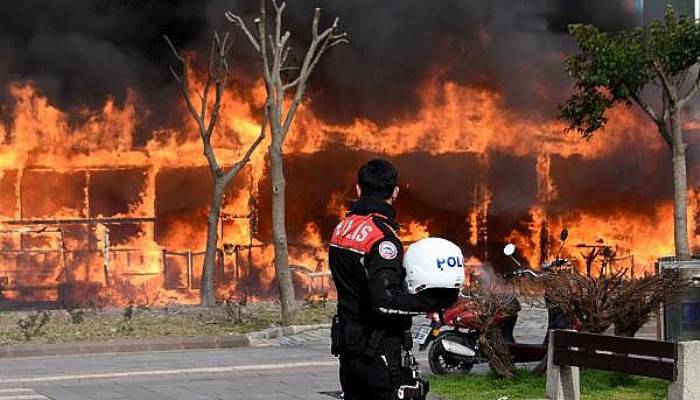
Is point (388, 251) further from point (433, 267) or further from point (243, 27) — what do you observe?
point (243, 27)

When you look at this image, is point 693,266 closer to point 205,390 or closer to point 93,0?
point 205,390

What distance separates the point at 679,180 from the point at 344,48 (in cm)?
795

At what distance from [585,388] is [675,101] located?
29.5 ft

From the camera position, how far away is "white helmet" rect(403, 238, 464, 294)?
21.1ft

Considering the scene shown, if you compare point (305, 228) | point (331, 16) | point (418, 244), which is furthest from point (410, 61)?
point (418, 244)

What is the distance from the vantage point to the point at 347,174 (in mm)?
25453

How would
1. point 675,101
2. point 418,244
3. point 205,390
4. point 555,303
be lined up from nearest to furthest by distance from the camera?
point 418,244, point 555,303, point 205,390, point 675,101

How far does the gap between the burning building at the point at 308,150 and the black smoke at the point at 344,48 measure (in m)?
0.03

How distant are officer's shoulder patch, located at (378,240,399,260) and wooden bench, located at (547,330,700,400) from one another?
3020mm

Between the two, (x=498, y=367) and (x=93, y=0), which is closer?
(x=498, y=367)

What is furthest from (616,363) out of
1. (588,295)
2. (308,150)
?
(308,150)

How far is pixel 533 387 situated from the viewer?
11484mm

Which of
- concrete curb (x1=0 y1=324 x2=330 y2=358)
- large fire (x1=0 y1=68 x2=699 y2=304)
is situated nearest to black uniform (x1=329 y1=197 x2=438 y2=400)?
concrete curb (x1=0 y1=324 x2=330 y2=358)

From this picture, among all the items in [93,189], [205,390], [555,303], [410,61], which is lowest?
[205,390]
